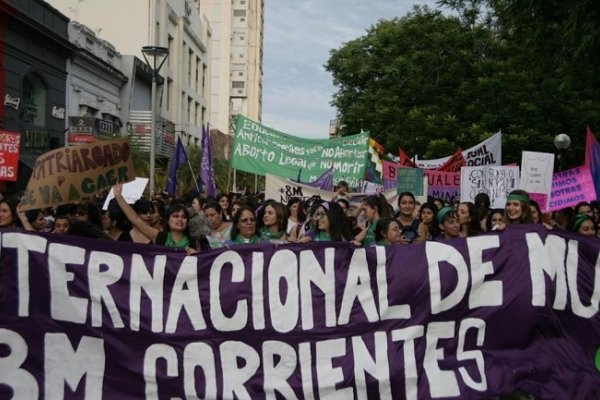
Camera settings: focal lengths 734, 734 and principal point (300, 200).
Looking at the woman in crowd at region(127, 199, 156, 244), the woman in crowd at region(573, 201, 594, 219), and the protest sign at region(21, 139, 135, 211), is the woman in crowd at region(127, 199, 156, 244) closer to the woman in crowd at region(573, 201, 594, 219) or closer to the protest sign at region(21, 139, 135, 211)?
the protest sign at region(21, 139, 135, 211)

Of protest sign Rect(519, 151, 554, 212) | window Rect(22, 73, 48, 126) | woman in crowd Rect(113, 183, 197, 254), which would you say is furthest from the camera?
window Rect(22, 73, 48, 126)

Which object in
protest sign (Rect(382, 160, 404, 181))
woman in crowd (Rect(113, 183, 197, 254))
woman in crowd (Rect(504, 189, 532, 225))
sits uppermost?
protest sign (Rect(382, 160, 404, 181))

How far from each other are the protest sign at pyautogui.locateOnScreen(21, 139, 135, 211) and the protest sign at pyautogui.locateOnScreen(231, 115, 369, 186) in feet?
17.1

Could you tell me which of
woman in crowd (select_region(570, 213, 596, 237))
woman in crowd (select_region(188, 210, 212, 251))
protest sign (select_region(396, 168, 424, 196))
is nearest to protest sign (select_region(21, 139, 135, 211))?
woman in crowd (select_region(188, 210, 212, 251))

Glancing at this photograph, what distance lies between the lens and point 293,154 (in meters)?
12.7

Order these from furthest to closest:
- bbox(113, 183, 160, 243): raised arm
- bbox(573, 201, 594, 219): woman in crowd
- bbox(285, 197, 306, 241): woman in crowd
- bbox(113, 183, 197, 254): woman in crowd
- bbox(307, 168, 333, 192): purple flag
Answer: bbox(307, 168, 333, 192): purple flag → bbox(285, 197, 306, 241): woman in crowd → bbox(573, 201, 594, 219): woman in crowd → bbox(113, 183, 160, 243): raised arm → bbox(113, 183, 197, 254): woman in crowd

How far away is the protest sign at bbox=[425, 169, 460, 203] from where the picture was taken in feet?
42.3

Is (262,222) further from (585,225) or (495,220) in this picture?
(585,225)

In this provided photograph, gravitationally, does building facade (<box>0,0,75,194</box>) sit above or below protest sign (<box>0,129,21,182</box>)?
above

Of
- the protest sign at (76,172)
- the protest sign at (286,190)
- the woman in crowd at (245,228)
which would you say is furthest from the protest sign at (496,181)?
the protest sign at (76,172)

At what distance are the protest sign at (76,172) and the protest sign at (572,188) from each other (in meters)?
4.79

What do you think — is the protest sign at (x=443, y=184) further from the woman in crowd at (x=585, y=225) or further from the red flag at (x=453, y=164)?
the woman in crowd at (x=585, y=225)

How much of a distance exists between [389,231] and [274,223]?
100 centimetres

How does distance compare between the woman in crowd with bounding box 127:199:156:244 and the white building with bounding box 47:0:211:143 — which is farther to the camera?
the white building with bounding box 47:0:211:143
